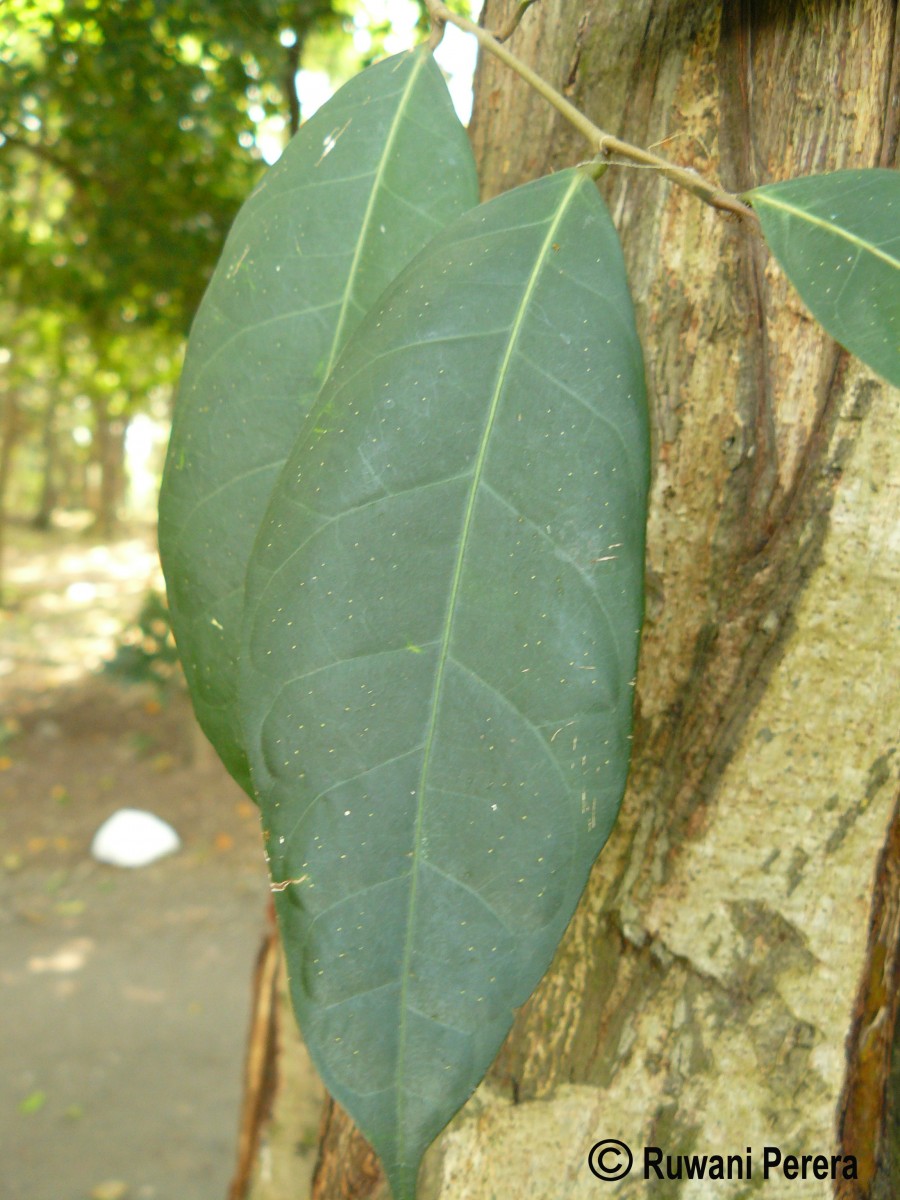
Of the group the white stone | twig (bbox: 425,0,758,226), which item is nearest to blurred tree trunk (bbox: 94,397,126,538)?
the white stone

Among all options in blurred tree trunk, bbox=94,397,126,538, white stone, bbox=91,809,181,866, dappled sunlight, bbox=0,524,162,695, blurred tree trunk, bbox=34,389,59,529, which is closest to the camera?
white stone, bbox=91,809,181,866

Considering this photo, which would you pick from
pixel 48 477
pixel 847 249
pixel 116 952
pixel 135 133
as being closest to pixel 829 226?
pixel 847 249

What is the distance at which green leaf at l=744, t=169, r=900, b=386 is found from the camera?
492 mm

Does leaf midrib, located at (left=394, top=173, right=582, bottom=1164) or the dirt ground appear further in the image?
the dirt ground

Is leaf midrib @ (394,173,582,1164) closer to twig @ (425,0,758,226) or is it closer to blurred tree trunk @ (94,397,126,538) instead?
twig @ (425,0,758,226)

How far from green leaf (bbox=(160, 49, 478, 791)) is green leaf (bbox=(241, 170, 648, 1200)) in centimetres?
12

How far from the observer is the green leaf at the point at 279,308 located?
660 mm

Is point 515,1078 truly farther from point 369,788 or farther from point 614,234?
point 614,234

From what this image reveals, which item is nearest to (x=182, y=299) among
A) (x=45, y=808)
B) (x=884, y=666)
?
(x=45, y=808)

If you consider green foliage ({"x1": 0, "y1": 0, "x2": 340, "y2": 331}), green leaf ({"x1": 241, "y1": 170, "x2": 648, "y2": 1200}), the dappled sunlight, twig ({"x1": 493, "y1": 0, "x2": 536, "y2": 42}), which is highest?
the dappled sunlight

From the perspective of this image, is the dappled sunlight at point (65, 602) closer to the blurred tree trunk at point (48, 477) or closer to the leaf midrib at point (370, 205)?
the blurred tree trunk at point (48, 477)

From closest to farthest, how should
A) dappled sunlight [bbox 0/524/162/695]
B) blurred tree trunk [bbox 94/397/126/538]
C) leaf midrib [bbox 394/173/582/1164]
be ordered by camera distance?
leaf midrib [bbox 394/173/582/1164]
dappled sunlight [bbox 0/524/162/695]
blurred tree trunk [bbox 94/397/126/538]

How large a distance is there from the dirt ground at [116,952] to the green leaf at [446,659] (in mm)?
3014

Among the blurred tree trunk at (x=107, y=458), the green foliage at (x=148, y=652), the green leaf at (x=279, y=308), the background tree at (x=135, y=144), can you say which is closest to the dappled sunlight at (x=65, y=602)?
the green foliage at (x=148, y=652)
